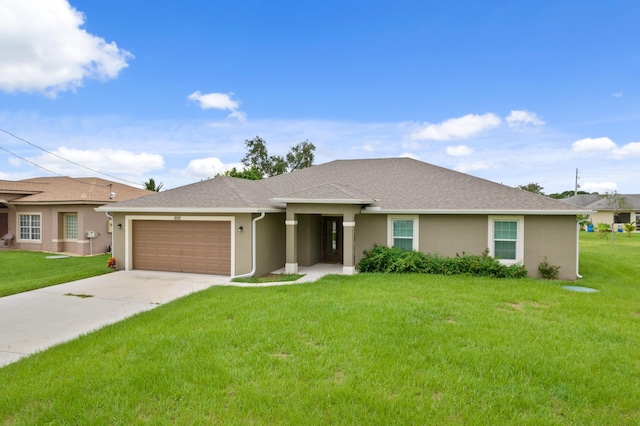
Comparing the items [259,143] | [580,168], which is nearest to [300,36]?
[259,143]

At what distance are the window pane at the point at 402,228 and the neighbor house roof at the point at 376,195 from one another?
0.67 metres

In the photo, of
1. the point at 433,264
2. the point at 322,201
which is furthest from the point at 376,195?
the point at 433,264

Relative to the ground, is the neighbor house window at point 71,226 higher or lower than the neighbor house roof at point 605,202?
lower

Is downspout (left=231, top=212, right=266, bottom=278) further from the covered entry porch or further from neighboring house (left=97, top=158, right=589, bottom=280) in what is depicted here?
the covered entry porch

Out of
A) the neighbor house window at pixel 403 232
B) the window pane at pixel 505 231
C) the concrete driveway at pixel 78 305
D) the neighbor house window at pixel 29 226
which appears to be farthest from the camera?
the neighbor house window at pixel 29 226

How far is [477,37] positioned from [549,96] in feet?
16.1

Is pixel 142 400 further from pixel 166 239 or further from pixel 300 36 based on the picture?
pixel 300 36

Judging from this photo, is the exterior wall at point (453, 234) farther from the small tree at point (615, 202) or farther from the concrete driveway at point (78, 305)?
the small tree at point (615, 202)

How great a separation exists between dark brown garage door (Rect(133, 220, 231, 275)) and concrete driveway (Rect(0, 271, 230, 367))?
1.70 feet

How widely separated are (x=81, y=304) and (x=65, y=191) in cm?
1587

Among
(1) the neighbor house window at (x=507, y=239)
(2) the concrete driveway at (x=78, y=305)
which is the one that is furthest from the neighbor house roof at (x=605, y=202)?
(2) the concrete driveway at (x=78, y=305)

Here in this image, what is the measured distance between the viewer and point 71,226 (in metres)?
19.4

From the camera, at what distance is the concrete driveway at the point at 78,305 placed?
6180 mm

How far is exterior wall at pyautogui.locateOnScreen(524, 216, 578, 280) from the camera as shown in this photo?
11820 mm
